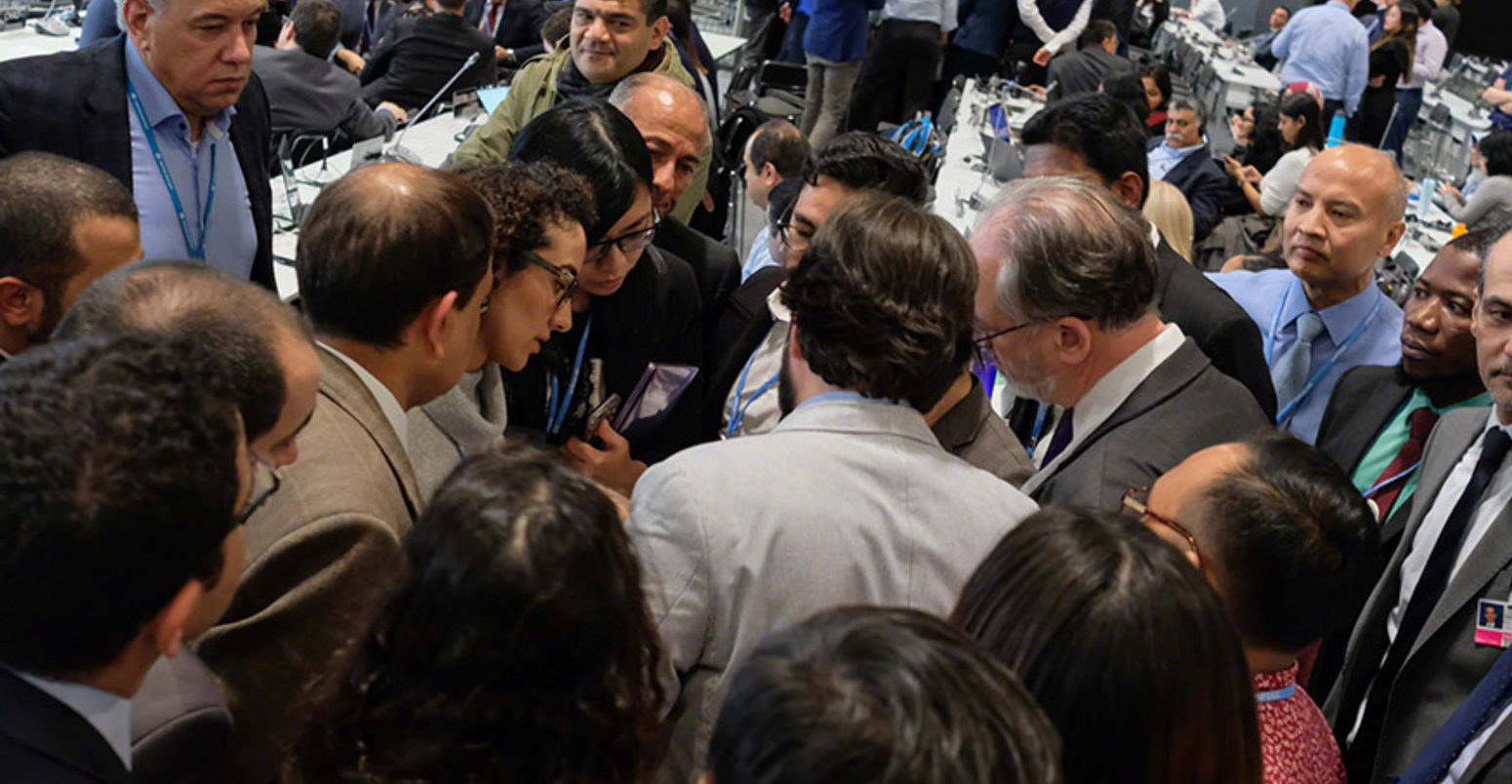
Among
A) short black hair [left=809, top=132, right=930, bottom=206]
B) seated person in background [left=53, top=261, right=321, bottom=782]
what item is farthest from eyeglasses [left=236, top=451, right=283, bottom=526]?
short black hair [left=809, top=132, right=930, bottom=206]

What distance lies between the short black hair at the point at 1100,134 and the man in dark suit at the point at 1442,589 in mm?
943

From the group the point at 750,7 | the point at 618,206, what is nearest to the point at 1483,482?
the point at 618,206

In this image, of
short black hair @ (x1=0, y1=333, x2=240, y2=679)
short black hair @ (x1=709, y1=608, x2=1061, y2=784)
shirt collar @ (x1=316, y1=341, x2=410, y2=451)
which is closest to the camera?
A: short black hair @ (x1=709, y1=608, x2=1061, y2=784)

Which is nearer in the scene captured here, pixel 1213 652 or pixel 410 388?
pixel 1213 652

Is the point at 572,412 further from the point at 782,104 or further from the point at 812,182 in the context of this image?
the point at 782,104

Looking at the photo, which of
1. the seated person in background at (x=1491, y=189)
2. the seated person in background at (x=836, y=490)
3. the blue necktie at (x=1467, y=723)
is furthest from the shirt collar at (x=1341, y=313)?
the seated person in background at (x=1491, y=189)

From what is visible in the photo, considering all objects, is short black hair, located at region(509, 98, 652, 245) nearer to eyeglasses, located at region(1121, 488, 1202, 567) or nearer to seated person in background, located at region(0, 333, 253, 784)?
eyeglasses, located at region(1121, 488, 1202, 567)

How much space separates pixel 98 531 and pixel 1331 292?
9.38 ft

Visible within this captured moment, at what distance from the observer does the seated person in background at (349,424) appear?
1.33 m

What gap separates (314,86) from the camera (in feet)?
16.9

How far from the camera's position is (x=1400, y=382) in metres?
2.64

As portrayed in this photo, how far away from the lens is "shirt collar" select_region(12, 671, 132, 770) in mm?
1035

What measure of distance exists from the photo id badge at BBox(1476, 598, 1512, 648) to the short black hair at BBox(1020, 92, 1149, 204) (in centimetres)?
139

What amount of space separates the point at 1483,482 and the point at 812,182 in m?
1.40
